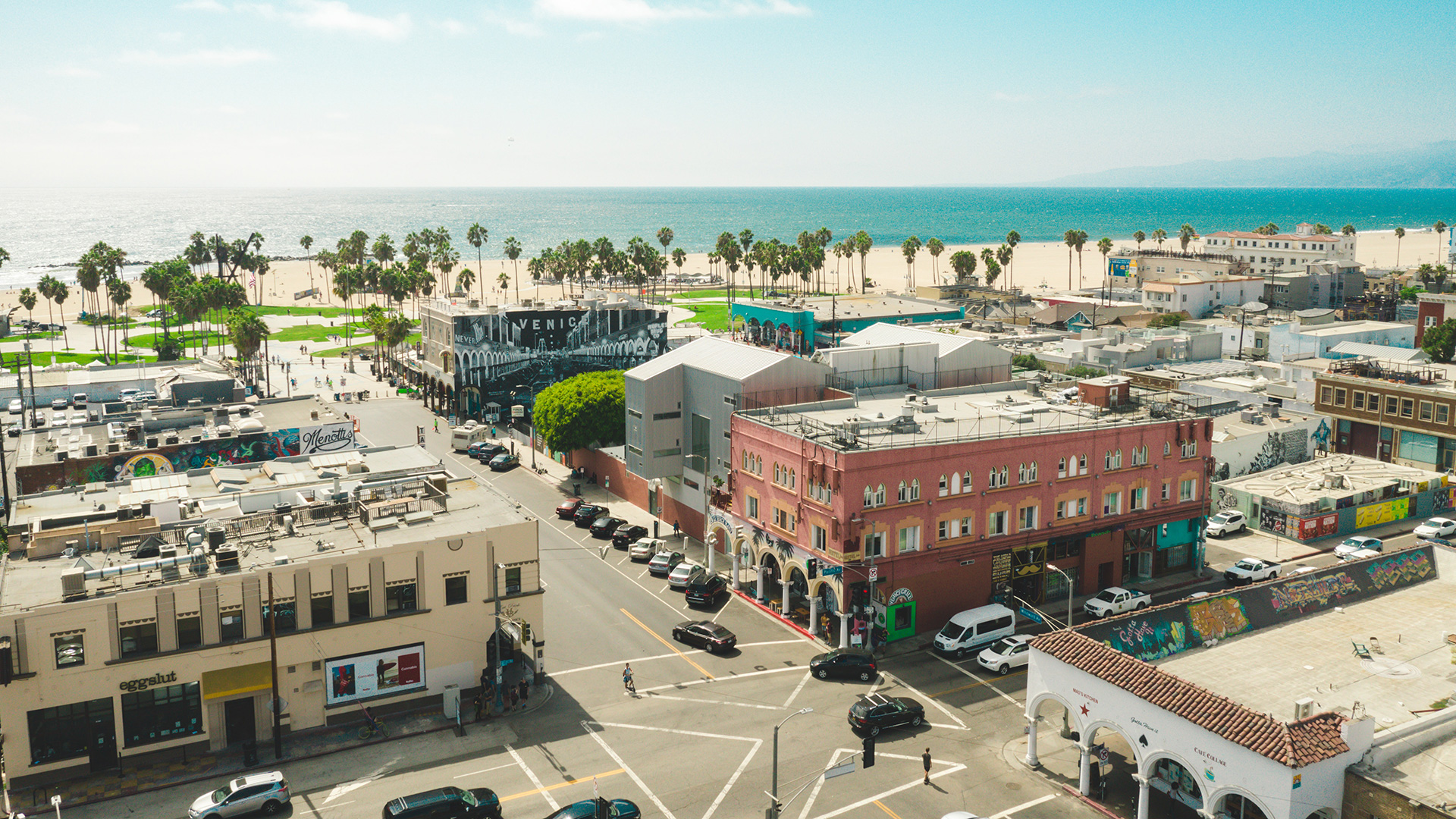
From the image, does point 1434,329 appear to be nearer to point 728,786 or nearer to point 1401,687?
point 1401,687

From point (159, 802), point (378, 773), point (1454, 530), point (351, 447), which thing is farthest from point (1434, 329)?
point (159, 802)

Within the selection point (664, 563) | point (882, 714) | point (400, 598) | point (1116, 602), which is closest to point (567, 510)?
point (664, 563)

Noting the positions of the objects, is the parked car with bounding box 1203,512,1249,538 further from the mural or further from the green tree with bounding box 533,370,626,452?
the mural

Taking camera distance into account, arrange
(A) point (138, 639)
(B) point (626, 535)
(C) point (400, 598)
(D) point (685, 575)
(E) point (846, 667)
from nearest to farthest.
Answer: (A) point (138, 639) < (C) point (400, 598) < (E) point (846, 667) < (D) point (685, 575) < (B) point (626, 535)

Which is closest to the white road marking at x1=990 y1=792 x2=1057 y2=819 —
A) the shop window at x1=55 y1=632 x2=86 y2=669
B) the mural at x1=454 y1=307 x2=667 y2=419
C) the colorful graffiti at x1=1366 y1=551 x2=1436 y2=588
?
the colorful graffiti at x1=1366 y1=551 x2=1436 y2=588

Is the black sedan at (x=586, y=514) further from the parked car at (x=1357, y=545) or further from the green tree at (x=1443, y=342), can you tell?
the green tree at (x=1443, y=342)

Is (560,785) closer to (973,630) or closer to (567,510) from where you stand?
(973,630)

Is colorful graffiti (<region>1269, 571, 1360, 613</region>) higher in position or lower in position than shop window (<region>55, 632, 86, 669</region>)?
higher
